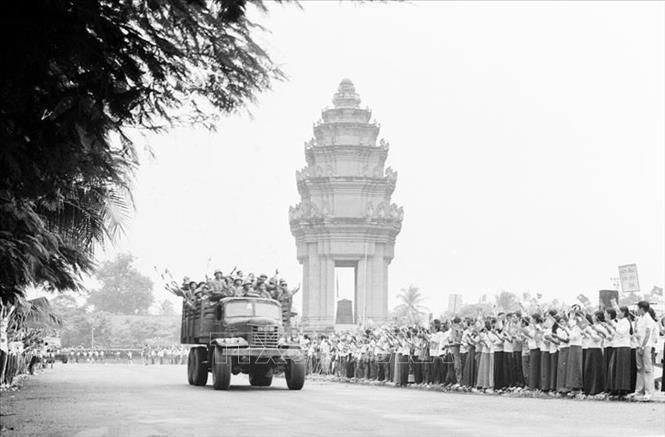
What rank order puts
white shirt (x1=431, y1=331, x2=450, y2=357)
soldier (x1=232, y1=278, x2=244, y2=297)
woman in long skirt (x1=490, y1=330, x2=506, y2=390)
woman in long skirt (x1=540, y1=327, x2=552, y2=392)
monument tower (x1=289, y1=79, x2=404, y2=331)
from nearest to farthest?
woman in long skirt (x1=540, y1=327, x2=552, y2=392)
woman in long skirt (x1=490, y1=330, x2=506, y2=390)
white shirt (x1=431, y1=331, x2=450, y2=357)
soldier (x1=232, y1=278, x2=244, y2=297)
monument tower (x1=289, y1=79, x2=404, y2=331)

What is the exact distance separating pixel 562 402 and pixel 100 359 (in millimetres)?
72344

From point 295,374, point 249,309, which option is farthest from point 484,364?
point 249,309

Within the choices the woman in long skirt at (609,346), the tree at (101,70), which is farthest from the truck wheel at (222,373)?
the tree at (101,70)

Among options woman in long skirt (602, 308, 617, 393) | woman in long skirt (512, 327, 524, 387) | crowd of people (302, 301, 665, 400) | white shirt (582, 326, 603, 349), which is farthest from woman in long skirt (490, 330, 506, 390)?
woman in long skirt (602, 308, 617, 393)

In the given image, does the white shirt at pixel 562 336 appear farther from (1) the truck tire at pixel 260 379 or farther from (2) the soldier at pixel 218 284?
(2) the soldier at pixel 218 284

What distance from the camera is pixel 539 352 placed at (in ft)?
69.7

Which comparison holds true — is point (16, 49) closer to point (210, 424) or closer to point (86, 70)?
point (86, 70)

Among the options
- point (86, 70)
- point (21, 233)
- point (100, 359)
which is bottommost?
point (100, 359)

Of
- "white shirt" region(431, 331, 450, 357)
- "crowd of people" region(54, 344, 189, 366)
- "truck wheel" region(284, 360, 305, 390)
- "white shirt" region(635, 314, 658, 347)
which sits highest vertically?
"white shirt" region(635, 314, 658, 347)

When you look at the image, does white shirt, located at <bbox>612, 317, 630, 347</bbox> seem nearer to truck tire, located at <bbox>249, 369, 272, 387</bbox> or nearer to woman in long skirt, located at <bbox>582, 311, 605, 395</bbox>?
woman in long skirt, located at <bbox>582, 311, 605, 395</bbox>

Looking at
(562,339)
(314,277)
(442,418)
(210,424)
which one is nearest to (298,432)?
(210,424)

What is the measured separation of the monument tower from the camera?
7231cm

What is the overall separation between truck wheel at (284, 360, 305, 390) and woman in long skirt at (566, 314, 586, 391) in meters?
6.74

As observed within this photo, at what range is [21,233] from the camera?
32.3 feet
